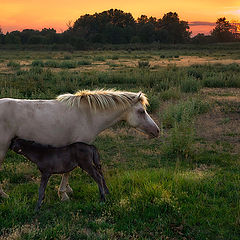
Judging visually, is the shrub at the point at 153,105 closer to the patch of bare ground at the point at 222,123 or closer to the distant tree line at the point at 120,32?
the patch of bare ground at the point at 222,123

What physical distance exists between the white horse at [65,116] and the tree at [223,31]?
11301 centimetres

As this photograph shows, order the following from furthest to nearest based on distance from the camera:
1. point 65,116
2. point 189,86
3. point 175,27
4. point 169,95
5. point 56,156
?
1. point 175,27
2. point 189,86
3. point 169,95
4. point 65,116
5. point 56,156

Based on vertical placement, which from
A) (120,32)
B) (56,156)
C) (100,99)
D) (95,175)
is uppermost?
(120,32)

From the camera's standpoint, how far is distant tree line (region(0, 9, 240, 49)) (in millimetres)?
76156

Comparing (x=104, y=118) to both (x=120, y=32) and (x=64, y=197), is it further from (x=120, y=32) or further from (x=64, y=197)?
(x=120, y=32)

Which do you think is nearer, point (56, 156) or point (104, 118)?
point (56, 156)

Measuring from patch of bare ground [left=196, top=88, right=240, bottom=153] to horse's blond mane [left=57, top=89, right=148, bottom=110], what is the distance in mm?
3851

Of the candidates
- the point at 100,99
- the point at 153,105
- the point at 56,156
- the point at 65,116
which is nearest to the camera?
the point at 56,156

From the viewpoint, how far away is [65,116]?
199 inches

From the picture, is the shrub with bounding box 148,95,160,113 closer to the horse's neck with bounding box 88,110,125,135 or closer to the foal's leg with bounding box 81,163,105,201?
the horse's neck with bounding box 88,110,125,135

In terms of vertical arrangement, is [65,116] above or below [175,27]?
below

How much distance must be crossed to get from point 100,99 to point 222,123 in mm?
6375

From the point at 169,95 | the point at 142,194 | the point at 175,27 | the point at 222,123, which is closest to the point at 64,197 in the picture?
the point at 142,194

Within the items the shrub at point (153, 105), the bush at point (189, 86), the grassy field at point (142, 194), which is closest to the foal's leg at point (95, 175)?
the grassy field at point (142, 194)
